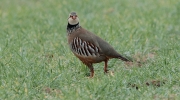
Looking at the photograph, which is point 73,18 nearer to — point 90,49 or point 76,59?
point 90,49

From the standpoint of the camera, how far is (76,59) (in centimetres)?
877

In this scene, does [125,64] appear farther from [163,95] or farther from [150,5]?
[150,5]

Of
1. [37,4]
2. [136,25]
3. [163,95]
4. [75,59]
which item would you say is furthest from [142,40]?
[37,4]

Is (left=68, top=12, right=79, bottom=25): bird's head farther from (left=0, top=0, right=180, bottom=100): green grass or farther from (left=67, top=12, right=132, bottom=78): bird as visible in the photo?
(left=0, top=0, right=180, bottom=100): green grass

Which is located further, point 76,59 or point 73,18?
point 76,59

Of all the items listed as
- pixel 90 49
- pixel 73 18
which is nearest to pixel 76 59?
pixel 73 18

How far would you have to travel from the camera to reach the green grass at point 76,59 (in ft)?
23.3

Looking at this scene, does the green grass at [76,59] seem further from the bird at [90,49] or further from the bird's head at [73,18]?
the bird's head at [73,18]

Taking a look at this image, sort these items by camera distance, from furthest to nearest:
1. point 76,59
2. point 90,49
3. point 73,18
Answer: point 76,59
point 73,18
point 90,49

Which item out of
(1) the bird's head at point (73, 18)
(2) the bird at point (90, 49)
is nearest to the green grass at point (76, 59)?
(2) the bird at point (90, 49)

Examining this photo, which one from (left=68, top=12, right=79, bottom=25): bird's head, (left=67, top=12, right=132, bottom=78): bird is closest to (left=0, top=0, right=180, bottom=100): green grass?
(left=67, top=12, right=132, bottom=78): bird

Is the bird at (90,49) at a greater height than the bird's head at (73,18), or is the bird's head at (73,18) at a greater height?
the bird's head at (73,18)

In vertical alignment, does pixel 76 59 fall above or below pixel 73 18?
below

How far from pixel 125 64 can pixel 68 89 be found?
181 centimetres
